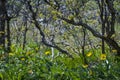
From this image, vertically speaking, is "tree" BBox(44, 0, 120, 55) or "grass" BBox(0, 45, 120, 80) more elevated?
"tree" BBox(44, 0, 120, 55)

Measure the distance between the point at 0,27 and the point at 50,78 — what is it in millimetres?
4435

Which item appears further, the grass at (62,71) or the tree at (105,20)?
the tree at (105,20)

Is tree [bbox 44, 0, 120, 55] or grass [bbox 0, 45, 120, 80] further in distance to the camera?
tree [bbox 44, 0, 120, 55]

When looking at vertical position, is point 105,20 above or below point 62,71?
above

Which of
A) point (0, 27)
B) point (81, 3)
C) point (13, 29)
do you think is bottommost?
point (13, 29)

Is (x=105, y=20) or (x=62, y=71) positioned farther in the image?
(x=105, y=20)

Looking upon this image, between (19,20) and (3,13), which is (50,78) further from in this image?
(19,20)

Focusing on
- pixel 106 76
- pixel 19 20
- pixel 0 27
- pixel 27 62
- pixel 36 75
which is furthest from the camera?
pixel 19 20

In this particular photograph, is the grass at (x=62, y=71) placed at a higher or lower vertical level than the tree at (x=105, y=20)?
lower

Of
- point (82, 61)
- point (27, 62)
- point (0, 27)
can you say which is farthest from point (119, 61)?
point (0, 27)

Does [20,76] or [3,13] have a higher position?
[3,13]

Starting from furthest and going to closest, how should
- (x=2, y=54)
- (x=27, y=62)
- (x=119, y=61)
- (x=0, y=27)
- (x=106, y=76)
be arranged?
(x=0, y=27), (x=2, y=54), (x=27, y=62), (x=119, y=61), (x=106, y=76)

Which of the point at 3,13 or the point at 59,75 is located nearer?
the point at 59,75

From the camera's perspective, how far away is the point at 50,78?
5496 millimetres
